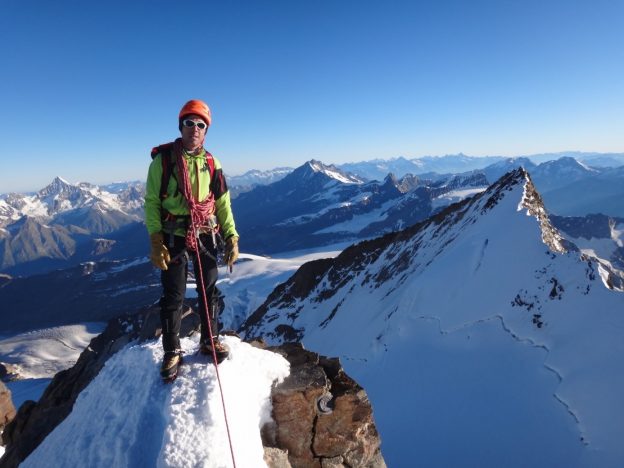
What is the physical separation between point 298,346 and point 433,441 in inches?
439

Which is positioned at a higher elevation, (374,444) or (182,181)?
(182,181)

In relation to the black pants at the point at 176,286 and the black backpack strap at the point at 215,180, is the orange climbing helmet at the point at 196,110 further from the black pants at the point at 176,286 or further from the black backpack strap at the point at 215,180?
the black pants at the point at 176,286

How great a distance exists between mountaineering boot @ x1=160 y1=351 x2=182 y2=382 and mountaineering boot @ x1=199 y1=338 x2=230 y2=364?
446 millimetres

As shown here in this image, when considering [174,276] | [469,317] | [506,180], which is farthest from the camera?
[506,180]

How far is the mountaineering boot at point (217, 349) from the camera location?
7089 millimetres

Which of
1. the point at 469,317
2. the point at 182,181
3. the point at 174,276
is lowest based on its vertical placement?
the point at 469,317

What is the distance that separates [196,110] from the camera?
22.0 feet

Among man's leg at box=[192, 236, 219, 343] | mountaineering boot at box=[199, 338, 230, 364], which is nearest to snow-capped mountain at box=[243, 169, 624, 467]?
mountaineering boot at box=[199, 338, 230, 364]

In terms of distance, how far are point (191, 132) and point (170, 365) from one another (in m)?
4.01

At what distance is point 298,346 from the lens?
9203mm

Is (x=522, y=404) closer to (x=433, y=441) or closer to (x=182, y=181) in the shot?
(x=433, y=441)

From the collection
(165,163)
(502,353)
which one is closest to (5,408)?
(165,163)

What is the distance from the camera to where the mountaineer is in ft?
21.9

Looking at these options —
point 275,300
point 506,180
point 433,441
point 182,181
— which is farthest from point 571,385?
point 275,300
